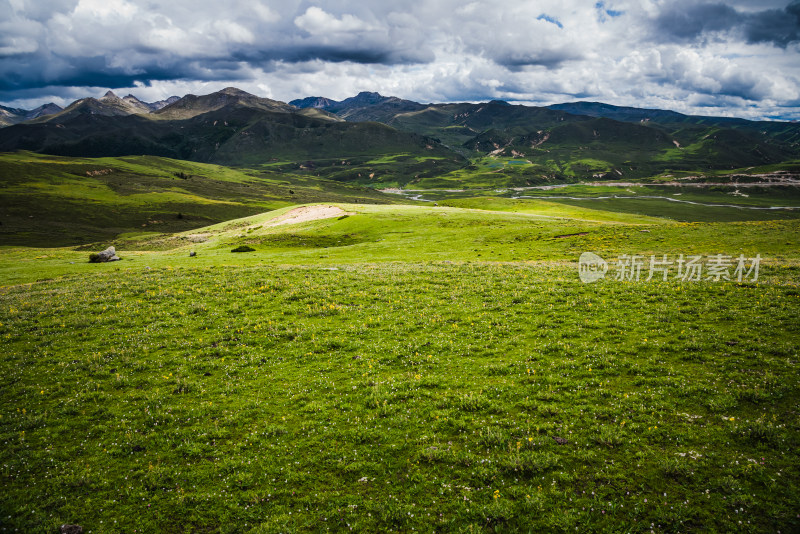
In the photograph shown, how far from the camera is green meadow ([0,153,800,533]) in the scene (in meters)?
9.18

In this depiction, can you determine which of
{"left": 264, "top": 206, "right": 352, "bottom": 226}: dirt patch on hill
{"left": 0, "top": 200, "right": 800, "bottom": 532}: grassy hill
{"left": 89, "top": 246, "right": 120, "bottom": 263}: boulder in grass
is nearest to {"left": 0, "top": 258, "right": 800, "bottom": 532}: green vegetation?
{"left": 0, "top": 200, "right": 800, "bottom": 532}: grassy hill

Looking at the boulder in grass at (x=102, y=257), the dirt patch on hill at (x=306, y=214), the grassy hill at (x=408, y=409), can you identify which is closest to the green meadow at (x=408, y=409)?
the grassy hill at (x=408, y=409)

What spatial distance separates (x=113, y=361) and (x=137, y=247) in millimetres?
90187

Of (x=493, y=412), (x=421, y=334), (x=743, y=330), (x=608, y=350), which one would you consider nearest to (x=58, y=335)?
(x=421, y=334)

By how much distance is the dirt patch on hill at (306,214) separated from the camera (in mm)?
94812

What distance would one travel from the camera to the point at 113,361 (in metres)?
17.0

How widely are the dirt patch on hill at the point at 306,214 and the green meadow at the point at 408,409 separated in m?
69.0

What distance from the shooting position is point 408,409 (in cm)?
1302

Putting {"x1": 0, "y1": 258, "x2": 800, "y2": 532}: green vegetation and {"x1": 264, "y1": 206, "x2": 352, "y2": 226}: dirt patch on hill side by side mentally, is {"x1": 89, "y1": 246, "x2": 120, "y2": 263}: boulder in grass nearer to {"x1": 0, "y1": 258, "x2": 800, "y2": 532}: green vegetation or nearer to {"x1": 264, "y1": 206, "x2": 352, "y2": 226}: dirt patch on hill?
{"x1": 0, "y1": 258, "x2": 800, "y2": 532}: green vegetation

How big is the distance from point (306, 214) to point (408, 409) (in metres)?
93.1

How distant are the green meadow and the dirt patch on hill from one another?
6896cm

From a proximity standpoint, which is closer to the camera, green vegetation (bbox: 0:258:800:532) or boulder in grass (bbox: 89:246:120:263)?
green vegetation (bbox: 0:258:800:532)

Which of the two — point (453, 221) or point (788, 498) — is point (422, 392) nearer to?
point (788, 498)

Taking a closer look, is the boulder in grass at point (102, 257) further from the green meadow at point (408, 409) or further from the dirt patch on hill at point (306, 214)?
the dirt patch on hill at point (306, 214)
